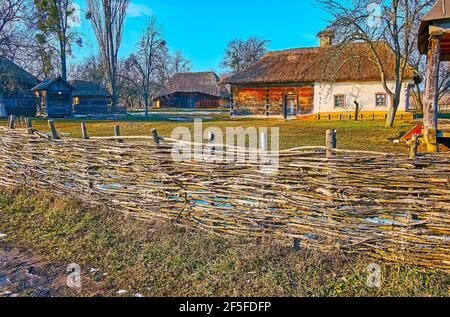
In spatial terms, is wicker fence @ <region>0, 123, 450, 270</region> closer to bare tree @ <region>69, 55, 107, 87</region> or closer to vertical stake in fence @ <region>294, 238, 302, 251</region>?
vertical stake in fence @ <region>294, 238, 302, 251</region>

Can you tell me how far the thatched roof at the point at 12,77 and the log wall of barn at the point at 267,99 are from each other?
15.4 metres

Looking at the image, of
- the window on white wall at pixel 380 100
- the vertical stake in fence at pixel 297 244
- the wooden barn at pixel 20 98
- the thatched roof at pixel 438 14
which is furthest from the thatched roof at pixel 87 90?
the vertical stake in fence at pixel 297 244

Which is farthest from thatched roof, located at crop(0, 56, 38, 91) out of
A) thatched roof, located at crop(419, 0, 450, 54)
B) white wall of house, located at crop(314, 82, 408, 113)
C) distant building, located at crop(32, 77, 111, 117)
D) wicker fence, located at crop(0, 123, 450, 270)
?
thatched roof, located at crop(419, 0, 450, 54)

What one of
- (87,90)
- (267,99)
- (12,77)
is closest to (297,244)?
(267,99)

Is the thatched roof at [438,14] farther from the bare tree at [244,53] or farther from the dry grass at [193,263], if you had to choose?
the bare tree at [244,53]

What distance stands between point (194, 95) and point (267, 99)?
24.5 meters

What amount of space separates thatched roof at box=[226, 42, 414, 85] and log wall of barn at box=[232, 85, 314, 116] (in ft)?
2.13

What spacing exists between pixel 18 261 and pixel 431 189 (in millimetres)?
4149

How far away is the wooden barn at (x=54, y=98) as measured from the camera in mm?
29344

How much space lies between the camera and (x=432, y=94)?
20.7ft

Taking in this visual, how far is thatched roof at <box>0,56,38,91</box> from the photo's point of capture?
71.4ft

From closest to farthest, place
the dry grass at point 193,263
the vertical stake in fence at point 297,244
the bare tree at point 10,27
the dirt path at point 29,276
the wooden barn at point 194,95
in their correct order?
the dry grass at point 193,263, the dirt path at point 29,276, the vertical stake in fence at point 297,244, the bare tree at point 10,27, the wooden barn at point 194,95
